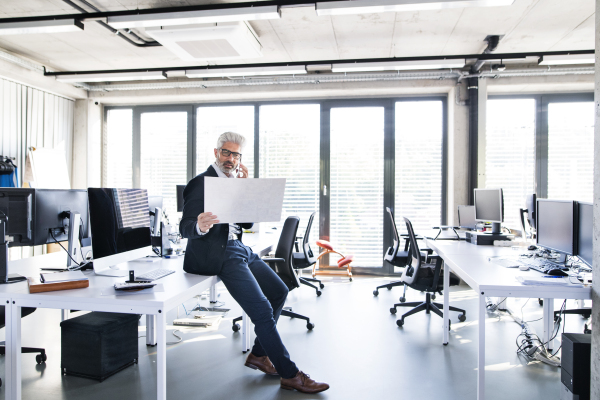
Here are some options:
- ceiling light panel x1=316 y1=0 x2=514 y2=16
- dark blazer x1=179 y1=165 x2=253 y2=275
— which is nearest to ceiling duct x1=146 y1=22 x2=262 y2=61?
ceiling light panel x1=316 y1=0 x2=514 y2=16

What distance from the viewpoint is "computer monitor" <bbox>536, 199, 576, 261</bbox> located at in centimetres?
253

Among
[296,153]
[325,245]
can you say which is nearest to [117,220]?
[325,245]

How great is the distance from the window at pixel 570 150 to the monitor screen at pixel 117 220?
5599 mm

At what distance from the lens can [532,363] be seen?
281 cm

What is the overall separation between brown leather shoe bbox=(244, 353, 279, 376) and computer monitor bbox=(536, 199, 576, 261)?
210 centimetres

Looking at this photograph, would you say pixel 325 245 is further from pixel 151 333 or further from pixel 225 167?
pixel 225 167

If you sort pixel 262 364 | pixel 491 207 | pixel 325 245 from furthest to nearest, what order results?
pixel 325 245 < pixel 491 207 < pixel 262 364

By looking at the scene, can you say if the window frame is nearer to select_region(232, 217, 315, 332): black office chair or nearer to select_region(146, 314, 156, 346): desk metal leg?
select_region(232, 217, 315, 332): black office chair

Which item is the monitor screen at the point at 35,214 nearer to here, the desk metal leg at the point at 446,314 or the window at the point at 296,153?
the desk metal leg at the point at 446,314

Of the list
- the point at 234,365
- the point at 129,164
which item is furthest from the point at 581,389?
the point at 129,164

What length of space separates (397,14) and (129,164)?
15.7ft

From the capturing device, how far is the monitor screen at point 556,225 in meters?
2.54

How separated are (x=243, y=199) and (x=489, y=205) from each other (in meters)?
2.89

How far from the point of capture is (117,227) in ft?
7.42
